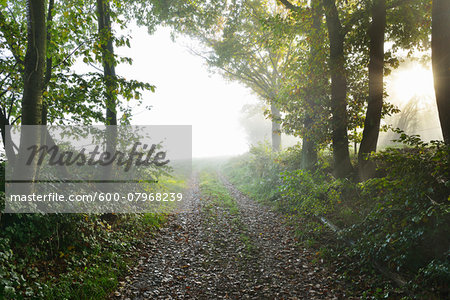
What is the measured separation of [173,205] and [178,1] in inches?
520

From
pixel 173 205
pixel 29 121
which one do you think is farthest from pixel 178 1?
pixel 29 121

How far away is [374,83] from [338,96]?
1.31 metres

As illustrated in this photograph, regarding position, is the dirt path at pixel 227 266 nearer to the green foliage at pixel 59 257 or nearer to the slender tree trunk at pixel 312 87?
the green foliage at pixel 59 257

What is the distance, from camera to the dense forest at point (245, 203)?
5.19 metres

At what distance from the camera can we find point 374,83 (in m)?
8.99

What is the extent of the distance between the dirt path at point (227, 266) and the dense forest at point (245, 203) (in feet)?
0.15

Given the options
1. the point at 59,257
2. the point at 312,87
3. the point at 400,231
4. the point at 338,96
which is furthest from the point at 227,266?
the point at 312,87

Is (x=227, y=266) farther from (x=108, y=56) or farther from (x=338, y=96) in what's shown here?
(x=338, y=96)

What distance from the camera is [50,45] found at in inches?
271

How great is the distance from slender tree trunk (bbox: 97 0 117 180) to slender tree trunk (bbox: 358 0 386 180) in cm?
877

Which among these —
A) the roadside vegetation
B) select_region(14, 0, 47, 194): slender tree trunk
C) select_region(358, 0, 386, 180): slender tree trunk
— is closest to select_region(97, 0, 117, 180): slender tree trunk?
select_region(14, 0, 47, 194): slender tree trunk

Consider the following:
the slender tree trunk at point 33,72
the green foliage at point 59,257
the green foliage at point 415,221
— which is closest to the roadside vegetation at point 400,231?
the green foliage at point 415,221

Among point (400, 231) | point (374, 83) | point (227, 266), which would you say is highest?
point (374, 83)

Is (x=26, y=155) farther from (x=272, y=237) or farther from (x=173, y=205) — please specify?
(x=173, y=205)
